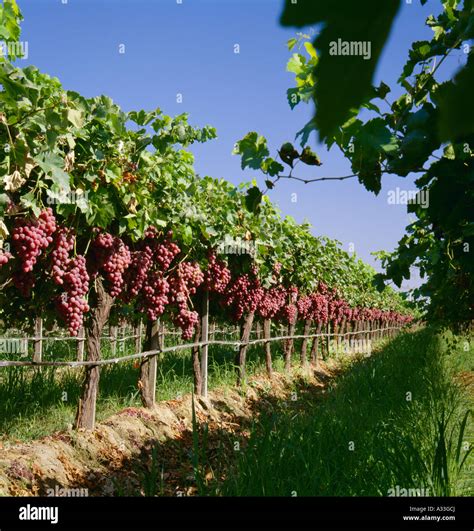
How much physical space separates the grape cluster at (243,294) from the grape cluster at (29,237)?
5.16m

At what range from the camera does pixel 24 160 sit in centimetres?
344

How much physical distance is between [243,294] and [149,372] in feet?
8.24

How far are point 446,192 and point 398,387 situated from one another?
5.54m

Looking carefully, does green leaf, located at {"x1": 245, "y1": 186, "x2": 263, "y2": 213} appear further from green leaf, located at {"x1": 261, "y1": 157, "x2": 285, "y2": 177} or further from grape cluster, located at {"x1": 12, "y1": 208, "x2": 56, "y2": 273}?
grape cluster, located at {"x1": 12, "y1": 208, "x2": 56, "y2": 273}

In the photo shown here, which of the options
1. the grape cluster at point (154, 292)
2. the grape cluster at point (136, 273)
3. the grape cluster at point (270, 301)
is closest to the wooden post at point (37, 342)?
the grape cluster at point (154, 292)

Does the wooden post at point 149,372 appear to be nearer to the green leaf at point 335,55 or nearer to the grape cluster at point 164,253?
the grape cluster at point 164,253

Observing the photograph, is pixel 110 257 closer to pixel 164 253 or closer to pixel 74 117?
pixel 164 253

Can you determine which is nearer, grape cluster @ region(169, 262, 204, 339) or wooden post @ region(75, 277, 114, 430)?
wooden post @ region(75, 277, 114, 430)

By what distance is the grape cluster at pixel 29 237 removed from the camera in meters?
3.80

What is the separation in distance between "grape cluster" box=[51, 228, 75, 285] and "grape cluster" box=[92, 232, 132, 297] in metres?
0.51

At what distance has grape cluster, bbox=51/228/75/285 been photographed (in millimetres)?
4312

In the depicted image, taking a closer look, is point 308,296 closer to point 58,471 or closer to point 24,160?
point 58,471

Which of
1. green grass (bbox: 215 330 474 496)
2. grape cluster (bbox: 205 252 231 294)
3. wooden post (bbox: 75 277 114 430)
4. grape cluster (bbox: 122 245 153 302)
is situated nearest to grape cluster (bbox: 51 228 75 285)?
grape cluster (bbox: 122 245 153 302)
